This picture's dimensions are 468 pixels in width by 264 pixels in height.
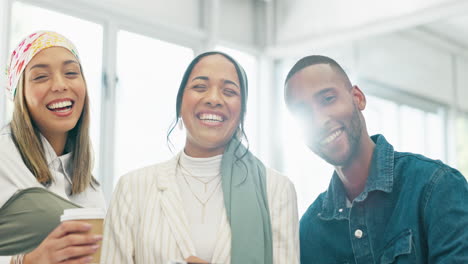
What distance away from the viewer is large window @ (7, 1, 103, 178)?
141 inches

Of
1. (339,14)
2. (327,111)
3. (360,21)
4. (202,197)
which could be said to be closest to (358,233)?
(327,111)

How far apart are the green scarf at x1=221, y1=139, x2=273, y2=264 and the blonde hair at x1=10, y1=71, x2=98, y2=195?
Result: 513 mm

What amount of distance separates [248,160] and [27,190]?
684mm

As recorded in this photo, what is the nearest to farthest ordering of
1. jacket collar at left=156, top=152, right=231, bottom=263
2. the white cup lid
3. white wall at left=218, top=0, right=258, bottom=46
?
the white cup lid
jacket collar at left=156, top=152, right=231, bottom=263
white wall at left=218, top=0, right=258, bottom=46

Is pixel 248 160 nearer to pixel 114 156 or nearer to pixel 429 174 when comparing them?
pixel 429 174

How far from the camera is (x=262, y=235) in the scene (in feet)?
5.72

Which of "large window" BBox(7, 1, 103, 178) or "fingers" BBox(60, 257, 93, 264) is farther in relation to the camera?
"large window" BBox(7, 1, 103, 178)

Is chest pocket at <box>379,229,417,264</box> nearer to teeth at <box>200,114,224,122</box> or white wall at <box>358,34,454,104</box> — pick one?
teeth at <box>200,114,224,122</box>

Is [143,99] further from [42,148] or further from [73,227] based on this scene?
[73,227]

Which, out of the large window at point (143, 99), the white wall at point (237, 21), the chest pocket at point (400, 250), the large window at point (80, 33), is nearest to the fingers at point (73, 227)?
the chest pocket at point (400, 250)

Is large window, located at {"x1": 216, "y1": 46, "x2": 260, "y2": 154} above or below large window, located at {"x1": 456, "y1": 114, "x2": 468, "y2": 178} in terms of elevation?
above

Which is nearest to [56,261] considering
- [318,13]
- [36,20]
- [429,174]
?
[429,174]

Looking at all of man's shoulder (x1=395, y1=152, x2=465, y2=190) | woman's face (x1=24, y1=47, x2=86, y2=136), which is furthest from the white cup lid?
man's shoulder (x1=395, y1=152, x2=465, y2=190)

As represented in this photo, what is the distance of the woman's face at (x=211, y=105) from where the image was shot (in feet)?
5.93
